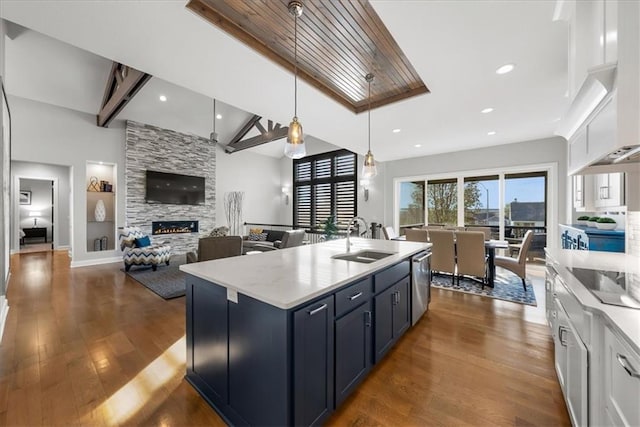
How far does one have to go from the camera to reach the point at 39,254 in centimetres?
705

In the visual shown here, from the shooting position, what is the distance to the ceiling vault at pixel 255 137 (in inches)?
261

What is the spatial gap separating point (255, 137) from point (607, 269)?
719 cm

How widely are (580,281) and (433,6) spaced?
2.06 metres

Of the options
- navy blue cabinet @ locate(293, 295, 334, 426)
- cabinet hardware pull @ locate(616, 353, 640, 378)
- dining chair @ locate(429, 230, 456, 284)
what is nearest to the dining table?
dining chair @ locate(429, 230, 456, 284)

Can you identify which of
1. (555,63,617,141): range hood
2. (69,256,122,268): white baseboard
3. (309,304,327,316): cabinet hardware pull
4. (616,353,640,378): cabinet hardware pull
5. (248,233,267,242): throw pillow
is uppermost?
(555,63,617,141): range hood

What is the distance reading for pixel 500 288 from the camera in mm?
4016

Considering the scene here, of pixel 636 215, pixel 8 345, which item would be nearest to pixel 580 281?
pixel 636 215

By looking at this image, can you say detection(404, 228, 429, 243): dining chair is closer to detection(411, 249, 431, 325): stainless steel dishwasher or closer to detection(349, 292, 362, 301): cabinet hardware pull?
detection(411, 249, 431, 325): stainless steel dishwasher

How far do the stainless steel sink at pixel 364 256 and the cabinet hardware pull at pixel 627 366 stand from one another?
162 cm

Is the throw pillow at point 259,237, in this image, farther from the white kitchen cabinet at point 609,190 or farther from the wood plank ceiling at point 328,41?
the white kitchen cabinet at point 609,190

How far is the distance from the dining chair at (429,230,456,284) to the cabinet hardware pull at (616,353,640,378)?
10.9ft

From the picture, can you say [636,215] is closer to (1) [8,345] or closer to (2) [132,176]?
(1) [8,345]

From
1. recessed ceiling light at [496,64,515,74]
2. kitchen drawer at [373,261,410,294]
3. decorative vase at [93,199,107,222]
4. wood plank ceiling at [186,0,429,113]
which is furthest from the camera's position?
decorative vase at [93,199,107,222]

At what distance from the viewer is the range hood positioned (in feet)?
3.58
